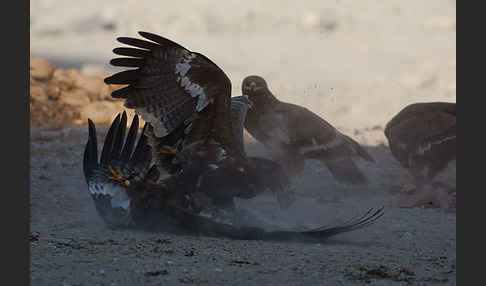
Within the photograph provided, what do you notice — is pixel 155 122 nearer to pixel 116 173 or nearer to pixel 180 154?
pixel 180 154

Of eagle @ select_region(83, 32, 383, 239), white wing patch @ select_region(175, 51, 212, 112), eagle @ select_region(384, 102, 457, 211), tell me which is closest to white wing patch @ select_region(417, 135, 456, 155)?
eagle @ select_region(384, 102, 457, 211)

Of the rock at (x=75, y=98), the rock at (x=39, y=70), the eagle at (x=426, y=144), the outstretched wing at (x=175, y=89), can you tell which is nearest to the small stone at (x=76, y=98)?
the rock at (x=75, y=98)

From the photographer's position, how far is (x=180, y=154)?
5500mm

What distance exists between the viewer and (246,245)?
4.86m

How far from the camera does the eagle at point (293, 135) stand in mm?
7555

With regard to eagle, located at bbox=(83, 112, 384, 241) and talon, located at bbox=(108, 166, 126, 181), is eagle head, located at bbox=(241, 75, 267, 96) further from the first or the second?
talon, located at bbox=(108, 166, 126, 181)

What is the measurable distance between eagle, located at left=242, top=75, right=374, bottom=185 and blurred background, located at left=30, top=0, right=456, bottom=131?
2.96m

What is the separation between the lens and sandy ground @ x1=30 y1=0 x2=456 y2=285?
4.14m

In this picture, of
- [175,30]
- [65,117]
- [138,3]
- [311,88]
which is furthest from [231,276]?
[138,3]

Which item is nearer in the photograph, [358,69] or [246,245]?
Result: [246,245]

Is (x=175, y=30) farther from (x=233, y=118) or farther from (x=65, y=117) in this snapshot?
(x=233, y=118)

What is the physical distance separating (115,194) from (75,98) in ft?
21.7

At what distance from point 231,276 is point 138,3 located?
16743 millimetres

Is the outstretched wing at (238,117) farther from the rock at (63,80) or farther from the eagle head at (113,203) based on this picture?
the rock at (63,80)
